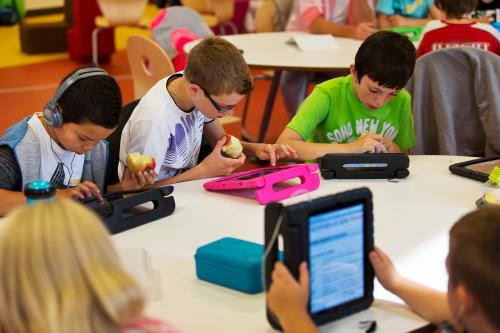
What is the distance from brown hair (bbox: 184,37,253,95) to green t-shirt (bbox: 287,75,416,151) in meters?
0.39

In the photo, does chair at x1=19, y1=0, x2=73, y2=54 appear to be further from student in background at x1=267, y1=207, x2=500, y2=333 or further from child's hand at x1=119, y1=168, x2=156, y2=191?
student in background at x1=267, y1=207, x2=500, y2=333

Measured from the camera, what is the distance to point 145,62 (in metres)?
4.67

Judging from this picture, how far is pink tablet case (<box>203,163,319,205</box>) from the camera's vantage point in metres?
2.32

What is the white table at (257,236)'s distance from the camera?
1654mm

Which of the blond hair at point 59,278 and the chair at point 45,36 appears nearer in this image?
the blond hair at point 59,278

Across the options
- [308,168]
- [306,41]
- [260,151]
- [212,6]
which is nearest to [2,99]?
[212,6]

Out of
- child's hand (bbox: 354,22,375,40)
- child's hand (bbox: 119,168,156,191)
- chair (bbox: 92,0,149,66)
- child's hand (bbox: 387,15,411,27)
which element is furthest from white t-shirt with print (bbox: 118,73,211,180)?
chair (bbox: 92,0,149,66)

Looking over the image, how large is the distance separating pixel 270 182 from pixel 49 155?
0.67 m

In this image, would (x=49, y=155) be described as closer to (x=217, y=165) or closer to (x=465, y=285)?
(x=217, y=165)

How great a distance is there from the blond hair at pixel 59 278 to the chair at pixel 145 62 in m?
2.87

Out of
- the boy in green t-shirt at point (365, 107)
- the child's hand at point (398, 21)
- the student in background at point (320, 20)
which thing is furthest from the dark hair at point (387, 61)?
the child's hand at point (398, 21)

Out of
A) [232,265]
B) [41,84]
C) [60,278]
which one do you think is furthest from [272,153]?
[41,84]

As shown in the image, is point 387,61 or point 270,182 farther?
point 387,61

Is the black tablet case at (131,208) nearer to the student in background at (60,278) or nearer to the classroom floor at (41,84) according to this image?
the student in background at (60,278)
